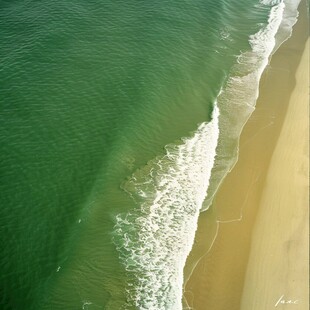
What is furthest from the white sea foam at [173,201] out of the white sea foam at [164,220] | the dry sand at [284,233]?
the dry sand at [284,233]

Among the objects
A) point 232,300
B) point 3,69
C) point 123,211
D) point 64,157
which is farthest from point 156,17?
point 232,300

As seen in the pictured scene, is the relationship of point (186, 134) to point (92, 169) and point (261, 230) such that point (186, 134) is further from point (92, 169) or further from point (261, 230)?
point (261, 230)

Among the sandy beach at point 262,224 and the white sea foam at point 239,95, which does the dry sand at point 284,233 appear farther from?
the white sea foam at point 239,95

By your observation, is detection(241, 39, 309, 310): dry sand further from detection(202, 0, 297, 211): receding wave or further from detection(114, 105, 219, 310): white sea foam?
detection(114, 105, 219, 310): white sea foam

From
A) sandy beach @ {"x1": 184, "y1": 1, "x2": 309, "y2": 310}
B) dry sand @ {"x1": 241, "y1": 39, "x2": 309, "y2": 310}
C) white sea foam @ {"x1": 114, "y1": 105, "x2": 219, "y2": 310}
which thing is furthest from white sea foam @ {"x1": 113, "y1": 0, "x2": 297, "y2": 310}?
dry sand @ {"x1": 241, "y1": 39, "x2": 309, "y2": 310}

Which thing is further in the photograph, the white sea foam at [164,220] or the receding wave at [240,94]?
the receding wave at [240,94]

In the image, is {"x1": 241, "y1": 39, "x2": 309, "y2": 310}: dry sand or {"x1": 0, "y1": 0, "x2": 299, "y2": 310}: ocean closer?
{"x1": 241, "y1": 39, "x2": 309, "y2": 310}: dry sand
